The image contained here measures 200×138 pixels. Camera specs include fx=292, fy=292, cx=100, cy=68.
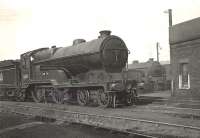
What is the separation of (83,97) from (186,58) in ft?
26.0

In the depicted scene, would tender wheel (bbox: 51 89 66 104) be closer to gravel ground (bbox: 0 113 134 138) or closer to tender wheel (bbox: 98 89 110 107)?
tender wheel (bbox: 98 89 110 107)

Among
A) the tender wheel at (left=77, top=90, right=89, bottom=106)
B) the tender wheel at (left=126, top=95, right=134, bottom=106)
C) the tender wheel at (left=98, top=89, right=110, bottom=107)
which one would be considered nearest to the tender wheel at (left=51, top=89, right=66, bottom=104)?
the tender wheel at (left=77, top=90, right=89, bottom=106)

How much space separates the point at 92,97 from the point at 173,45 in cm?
863

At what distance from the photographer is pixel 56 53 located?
59.1ft

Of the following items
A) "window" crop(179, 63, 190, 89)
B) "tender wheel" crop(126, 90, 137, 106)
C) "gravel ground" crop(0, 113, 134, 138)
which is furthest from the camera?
"window" crop(179, 63, 190, 89)

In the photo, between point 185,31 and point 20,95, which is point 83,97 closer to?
point 20,95

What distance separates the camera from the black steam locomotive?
14.7 m

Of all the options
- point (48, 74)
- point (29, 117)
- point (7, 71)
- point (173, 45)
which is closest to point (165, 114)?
point (29, 117)

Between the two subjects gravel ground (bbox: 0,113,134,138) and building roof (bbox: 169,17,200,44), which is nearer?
gravel ground (bbox: 0,113,134,138)

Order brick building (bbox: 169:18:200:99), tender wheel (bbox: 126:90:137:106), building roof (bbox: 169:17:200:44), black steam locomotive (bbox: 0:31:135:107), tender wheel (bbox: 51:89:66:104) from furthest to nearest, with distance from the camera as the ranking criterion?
building roof (bbox: 169:17:200:44), brick building (bbox: 169:18:200:99), tender wheel (bbox: 51:89:66:104), tender wheel (bbox: 126:90:137:106), black steam locomotive (bbox: 0:31:135:107)

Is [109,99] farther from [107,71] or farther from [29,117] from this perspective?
[29,117]

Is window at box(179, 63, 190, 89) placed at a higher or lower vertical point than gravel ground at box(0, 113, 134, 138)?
higher

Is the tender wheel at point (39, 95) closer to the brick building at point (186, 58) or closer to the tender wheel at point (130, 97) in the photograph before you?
the tender wheel at point (130, 97)

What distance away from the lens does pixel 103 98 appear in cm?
1458
